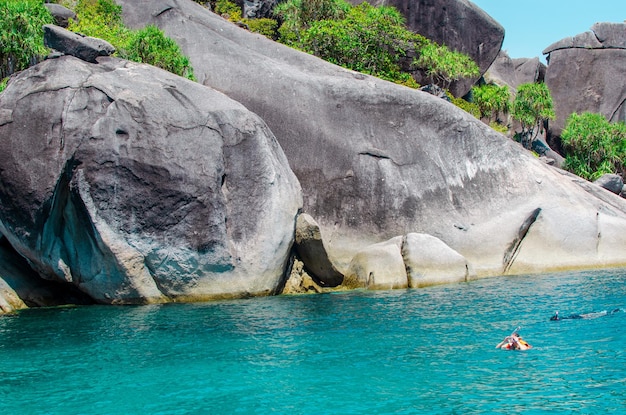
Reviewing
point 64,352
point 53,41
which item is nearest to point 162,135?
point 53,41

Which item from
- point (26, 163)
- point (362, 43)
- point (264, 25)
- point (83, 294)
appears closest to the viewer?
point (26, 163)

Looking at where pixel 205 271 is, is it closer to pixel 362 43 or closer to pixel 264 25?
pixel 362 43

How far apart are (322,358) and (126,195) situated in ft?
31.2

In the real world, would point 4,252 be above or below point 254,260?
below

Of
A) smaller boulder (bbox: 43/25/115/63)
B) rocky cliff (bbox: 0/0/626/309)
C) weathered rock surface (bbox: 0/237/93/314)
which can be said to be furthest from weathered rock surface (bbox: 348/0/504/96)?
weathered rock surface (bbox: 0/237/93/314)

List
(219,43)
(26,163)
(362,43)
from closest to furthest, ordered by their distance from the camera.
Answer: (26,163)
(219,43)
(362,43)

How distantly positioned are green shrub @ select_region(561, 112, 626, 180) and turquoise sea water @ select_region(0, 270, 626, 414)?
31608 mm

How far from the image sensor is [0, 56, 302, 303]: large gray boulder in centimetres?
2008

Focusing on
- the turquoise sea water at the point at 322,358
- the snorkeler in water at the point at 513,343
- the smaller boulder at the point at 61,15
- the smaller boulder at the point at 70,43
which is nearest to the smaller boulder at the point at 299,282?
the turquoise sea water at the point at 322,358

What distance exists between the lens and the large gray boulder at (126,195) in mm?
20078

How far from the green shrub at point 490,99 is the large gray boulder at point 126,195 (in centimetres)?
2975

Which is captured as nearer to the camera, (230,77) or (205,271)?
(205,271)

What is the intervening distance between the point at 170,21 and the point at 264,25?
1671 centimetres

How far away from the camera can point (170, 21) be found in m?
29.5
